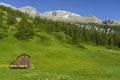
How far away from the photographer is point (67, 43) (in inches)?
6806

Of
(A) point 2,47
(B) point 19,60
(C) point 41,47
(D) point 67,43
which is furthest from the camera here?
(D) point 67,43

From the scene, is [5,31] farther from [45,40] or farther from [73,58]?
[73,58]

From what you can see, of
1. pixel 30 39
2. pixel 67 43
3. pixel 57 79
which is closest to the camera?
pixel 57 79

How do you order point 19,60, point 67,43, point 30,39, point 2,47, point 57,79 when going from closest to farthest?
point 57,79 → point 19,60 → point 2,47 → point 30,39 → point 67,43

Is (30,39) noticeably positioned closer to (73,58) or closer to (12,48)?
(12,48)

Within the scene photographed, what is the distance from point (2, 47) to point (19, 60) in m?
44.2

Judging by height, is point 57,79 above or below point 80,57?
above

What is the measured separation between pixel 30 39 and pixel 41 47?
16593 mm

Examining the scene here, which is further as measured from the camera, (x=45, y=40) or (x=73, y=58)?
(x=45, y=40)

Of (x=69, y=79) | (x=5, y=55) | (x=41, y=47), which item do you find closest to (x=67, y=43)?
(x=41, y=47)

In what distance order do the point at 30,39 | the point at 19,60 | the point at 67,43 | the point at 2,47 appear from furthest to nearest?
the point at 67,43 < the point at 30,39 < the point at 2,47 < the point at 19,60

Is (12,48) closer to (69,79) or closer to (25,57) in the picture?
(25,57)

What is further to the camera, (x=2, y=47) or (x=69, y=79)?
(x=2, y=47)

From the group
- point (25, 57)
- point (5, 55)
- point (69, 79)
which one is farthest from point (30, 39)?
point (69, 79)
